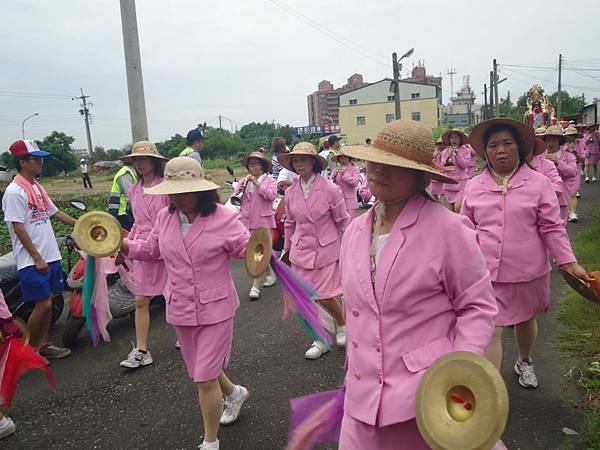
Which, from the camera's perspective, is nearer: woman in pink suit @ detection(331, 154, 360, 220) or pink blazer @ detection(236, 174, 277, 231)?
pink blazer @ detection(236, 174, 277, 231)

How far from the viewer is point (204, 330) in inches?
116

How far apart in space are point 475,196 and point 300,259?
1766mm

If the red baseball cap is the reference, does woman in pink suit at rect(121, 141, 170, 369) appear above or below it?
below

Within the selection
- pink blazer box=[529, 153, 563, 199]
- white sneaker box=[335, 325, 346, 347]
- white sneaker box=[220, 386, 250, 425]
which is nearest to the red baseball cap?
white sneaker box=[220, 386, 250, 425]

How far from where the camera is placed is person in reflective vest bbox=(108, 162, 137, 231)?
5074mm

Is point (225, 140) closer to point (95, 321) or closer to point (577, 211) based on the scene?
point (577, 211)

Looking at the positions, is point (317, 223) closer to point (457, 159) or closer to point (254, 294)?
point (254, 294)

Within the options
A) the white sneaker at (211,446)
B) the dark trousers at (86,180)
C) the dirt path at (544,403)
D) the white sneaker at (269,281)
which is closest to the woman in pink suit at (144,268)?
the white sneaker at (211,446)

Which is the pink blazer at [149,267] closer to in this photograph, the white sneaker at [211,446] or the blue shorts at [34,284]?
the blue shorts at [34,284]

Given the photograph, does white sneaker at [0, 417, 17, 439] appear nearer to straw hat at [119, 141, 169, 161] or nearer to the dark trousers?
straw hat at [119, 141, 169, 161]

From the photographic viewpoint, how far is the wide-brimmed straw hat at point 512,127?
3.02 m

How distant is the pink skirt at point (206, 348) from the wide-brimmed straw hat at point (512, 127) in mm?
2143

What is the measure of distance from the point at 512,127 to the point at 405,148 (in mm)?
1643

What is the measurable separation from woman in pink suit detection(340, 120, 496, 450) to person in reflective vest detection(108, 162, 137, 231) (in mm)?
3819
